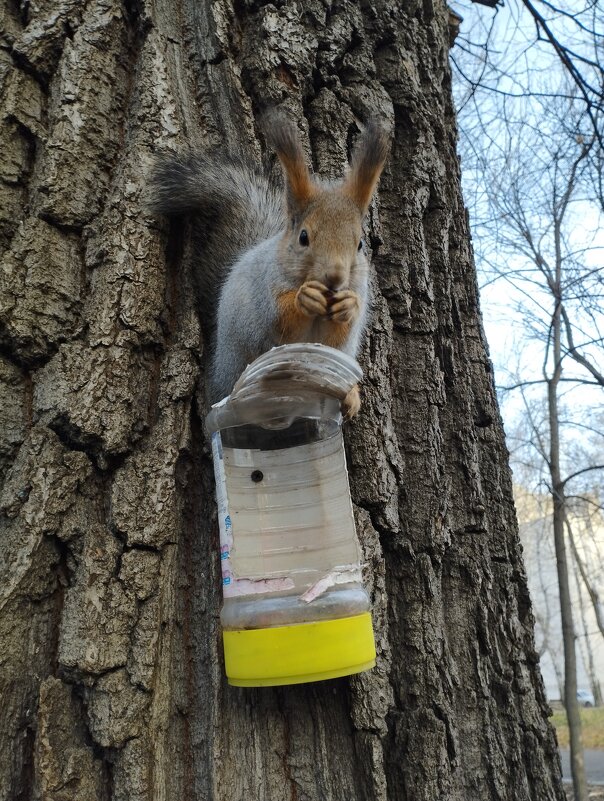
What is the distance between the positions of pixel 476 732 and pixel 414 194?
1.03m

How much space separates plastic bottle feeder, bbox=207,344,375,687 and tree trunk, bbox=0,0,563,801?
63 millimetres

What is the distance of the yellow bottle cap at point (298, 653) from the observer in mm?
844

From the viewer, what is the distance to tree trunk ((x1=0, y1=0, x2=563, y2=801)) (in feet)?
3.04

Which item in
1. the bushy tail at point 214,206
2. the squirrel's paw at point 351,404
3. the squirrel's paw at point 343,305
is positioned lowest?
the squirrel's paw at point 351,404

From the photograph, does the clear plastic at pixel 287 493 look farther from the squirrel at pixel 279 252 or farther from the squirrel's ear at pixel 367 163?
the squirrel's ear at pixel 367 163

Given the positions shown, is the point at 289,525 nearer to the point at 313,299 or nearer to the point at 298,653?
the point at 298,653

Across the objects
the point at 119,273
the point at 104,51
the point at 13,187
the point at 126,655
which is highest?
the point at 104,51

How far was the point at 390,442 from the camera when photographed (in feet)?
3.73

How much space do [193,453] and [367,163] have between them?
24.8 inches

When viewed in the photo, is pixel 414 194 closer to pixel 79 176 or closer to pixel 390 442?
pixel 390 442

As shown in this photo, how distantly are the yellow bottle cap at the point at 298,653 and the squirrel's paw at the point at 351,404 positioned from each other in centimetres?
35

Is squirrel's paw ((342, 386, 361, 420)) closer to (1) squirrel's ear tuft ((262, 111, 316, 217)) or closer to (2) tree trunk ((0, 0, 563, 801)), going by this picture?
(2) tree trunk ((0, 0, 563, 801))

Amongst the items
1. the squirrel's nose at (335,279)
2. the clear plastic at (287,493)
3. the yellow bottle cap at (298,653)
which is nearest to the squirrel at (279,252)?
the squirrel's nose at (335,279)

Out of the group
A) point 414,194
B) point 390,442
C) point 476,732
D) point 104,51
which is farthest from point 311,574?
point 104,51
